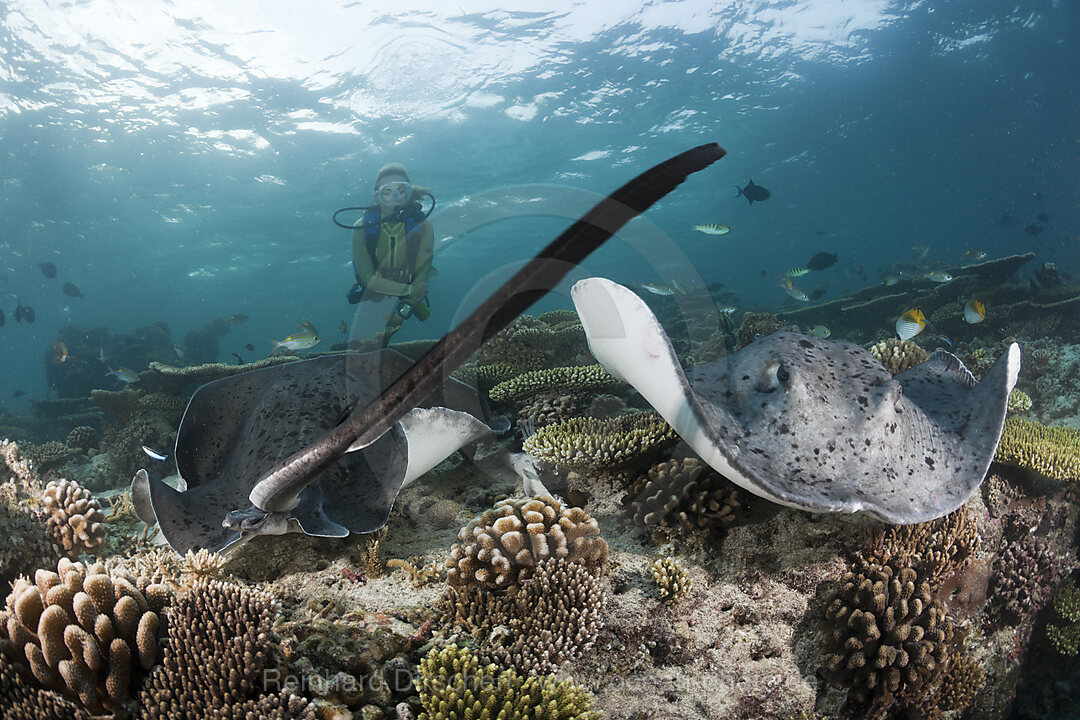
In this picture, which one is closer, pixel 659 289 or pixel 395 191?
pixel 659 289

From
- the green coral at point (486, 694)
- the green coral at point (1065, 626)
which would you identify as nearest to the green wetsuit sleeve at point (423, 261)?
the green coral at point (486, 694)

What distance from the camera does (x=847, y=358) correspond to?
309cm

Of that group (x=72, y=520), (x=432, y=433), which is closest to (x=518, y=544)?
(x=432, y=433)

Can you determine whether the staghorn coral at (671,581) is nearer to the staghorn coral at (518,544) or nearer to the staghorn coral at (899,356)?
the staghorn coral at (518,544)

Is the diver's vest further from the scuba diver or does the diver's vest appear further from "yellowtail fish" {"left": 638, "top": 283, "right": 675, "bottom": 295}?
"yellowtail fish" {"left": 638, "top": 283, "right": 675, "bottom": 295}

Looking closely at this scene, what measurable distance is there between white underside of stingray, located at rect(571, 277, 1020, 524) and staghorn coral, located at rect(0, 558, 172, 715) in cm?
270

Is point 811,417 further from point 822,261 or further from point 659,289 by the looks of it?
point 822,261

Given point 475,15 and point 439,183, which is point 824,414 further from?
point 439,183

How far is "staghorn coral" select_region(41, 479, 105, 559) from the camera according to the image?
367 cm

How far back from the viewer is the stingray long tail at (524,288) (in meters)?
1.14

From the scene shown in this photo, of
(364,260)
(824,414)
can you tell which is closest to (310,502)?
(824,414)

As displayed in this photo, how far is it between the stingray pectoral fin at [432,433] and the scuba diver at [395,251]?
6291 mm

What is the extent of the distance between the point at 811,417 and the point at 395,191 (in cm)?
1030

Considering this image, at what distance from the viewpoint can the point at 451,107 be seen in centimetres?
2473
